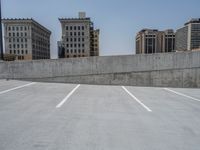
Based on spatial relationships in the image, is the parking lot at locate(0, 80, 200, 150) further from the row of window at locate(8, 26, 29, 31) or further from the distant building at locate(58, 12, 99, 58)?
the row of window at locate(8, 26, 29, 31)

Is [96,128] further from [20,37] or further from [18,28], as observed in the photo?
→ [18,28]

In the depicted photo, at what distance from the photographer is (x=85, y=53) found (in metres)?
89.9

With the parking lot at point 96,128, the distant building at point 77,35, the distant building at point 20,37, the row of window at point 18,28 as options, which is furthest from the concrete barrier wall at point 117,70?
the row of window at point 18,28

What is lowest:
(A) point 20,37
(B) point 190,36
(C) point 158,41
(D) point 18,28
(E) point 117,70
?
(E) point 117,70

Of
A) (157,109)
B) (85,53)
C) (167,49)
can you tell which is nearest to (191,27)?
(167,49)

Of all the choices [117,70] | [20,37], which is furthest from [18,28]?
[117,70]

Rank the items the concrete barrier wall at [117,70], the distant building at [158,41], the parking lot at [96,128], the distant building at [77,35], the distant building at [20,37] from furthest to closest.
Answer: the distant building at [158,41]
the distant building at [20,37]
the distant building at [77,35]
the concrete barrier wall at [117,70]
the parking lot at [96,128]

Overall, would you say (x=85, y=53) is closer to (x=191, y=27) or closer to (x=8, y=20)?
(x=8, y=20)

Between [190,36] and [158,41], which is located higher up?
[158,41]

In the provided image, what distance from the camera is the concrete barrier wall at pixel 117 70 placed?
45.9ft

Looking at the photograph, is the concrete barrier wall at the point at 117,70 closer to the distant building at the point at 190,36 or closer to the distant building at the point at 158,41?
the distant building at the point at 190,36

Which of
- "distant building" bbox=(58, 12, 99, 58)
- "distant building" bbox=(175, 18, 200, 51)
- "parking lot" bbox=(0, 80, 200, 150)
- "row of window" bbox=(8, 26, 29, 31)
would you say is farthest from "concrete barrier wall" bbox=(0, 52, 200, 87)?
"row of window" bbox=(8, 26, 29, 31)

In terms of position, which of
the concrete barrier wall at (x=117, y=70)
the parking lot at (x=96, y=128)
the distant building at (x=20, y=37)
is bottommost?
the parking lot at (x=96, y=128)

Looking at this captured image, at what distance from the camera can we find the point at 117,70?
14.1 metres
